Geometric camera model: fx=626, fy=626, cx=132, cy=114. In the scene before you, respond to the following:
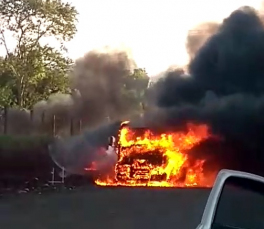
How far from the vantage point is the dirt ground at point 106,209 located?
12.1 metres

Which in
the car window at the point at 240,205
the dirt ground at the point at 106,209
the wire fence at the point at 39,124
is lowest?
the dirt ground at the point at 106,209

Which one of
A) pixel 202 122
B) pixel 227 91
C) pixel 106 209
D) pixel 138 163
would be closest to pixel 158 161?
pixel 138 163

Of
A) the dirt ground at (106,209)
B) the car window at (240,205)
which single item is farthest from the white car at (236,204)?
the dirt ground at (106,209)

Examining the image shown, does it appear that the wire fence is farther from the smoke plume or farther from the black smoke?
the black smoke

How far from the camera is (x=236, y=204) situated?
13.8ft

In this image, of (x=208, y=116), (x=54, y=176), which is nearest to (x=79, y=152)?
(x=54, y=176)

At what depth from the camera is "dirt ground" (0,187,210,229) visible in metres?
12.1

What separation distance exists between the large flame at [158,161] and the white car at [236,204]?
17.0 metres

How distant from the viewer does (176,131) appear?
Answer: 883 inches

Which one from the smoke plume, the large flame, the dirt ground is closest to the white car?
the dirt ground

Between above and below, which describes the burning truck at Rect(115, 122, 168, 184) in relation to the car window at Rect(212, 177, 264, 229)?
below

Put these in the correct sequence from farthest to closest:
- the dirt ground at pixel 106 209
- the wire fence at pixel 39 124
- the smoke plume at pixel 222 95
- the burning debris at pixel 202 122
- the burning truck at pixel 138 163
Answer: the wire fence at pixel 39 124, the smoke plume at pixel 222 95, the burning debris at pixel 202 122, the burning truck at pixel 138 163, the dirt ground at pixel 106 209

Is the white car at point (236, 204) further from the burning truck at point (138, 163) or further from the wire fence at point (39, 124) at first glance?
the wire fence at point (39, 124)

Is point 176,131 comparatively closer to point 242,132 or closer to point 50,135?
point 242,132
